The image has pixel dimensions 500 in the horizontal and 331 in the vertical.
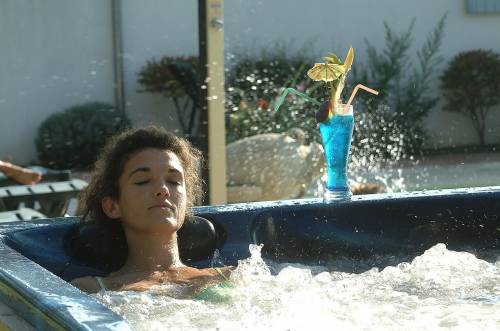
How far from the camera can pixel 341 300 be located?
263cm

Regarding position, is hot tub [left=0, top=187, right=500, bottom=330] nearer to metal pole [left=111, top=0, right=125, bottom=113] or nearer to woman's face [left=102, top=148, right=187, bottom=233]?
woman's face [left=102, top=148, right=187, bottom=233]

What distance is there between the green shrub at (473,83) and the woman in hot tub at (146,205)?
760 cm

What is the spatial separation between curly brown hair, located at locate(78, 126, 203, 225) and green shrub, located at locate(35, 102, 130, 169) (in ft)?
18.9

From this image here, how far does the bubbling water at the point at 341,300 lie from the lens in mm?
2352

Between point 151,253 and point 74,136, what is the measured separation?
6.05m

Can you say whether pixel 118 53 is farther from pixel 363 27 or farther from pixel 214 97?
pixel 214 97

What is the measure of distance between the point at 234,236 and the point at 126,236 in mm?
453

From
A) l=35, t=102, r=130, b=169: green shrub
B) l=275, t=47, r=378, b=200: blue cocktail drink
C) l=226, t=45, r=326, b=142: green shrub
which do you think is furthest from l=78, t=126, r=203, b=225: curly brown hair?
l=35, t=102, r=130, b=169: green shrub

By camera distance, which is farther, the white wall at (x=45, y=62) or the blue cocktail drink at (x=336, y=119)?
the white wall at (x=45, y=62)

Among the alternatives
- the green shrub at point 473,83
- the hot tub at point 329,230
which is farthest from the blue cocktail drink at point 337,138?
the green shrub at point 473,83

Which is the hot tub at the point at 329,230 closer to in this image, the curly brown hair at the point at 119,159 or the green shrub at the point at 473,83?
the curly brown hair at the point at 119,159

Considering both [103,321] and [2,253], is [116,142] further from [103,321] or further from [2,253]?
[103,321]

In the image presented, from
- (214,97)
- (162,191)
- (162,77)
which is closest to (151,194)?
(162,191)

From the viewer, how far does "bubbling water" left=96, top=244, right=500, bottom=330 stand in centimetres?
235
